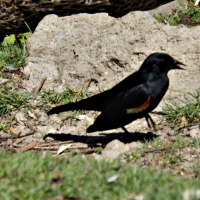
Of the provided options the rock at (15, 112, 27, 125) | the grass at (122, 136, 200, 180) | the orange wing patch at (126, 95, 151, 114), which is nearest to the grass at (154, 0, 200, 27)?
the rock at (15, 112, 27, 125)

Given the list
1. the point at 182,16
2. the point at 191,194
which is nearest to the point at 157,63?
the point at 191,194

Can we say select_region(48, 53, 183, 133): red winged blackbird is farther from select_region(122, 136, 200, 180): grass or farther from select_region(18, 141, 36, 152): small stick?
select_region(18, 141, 36, 152): small stick

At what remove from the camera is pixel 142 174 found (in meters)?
4.78

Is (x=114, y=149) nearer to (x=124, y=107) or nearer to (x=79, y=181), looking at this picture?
(x=124, y=107)

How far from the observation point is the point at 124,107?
584 cm

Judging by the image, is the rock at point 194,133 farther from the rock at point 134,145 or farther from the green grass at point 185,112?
the rock at point 134,145

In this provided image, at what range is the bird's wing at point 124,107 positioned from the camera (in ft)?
19.0

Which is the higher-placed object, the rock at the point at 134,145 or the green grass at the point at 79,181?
the green grass at the point at 79,181

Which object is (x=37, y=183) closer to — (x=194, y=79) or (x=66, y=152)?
(x=66, y=152)

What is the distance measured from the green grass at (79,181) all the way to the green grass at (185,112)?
5.73ft

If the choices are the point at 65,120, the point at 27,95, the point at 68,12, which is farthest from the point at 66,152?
the point at 68,12

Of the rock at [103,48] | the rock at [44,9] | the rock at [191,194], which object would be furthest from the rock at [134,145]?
the rock at [44,9]

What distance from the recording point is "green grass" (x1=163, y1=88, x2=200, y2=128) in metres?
6.51

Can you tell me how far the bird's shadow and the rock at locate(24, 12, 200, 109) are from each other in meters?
0.72
